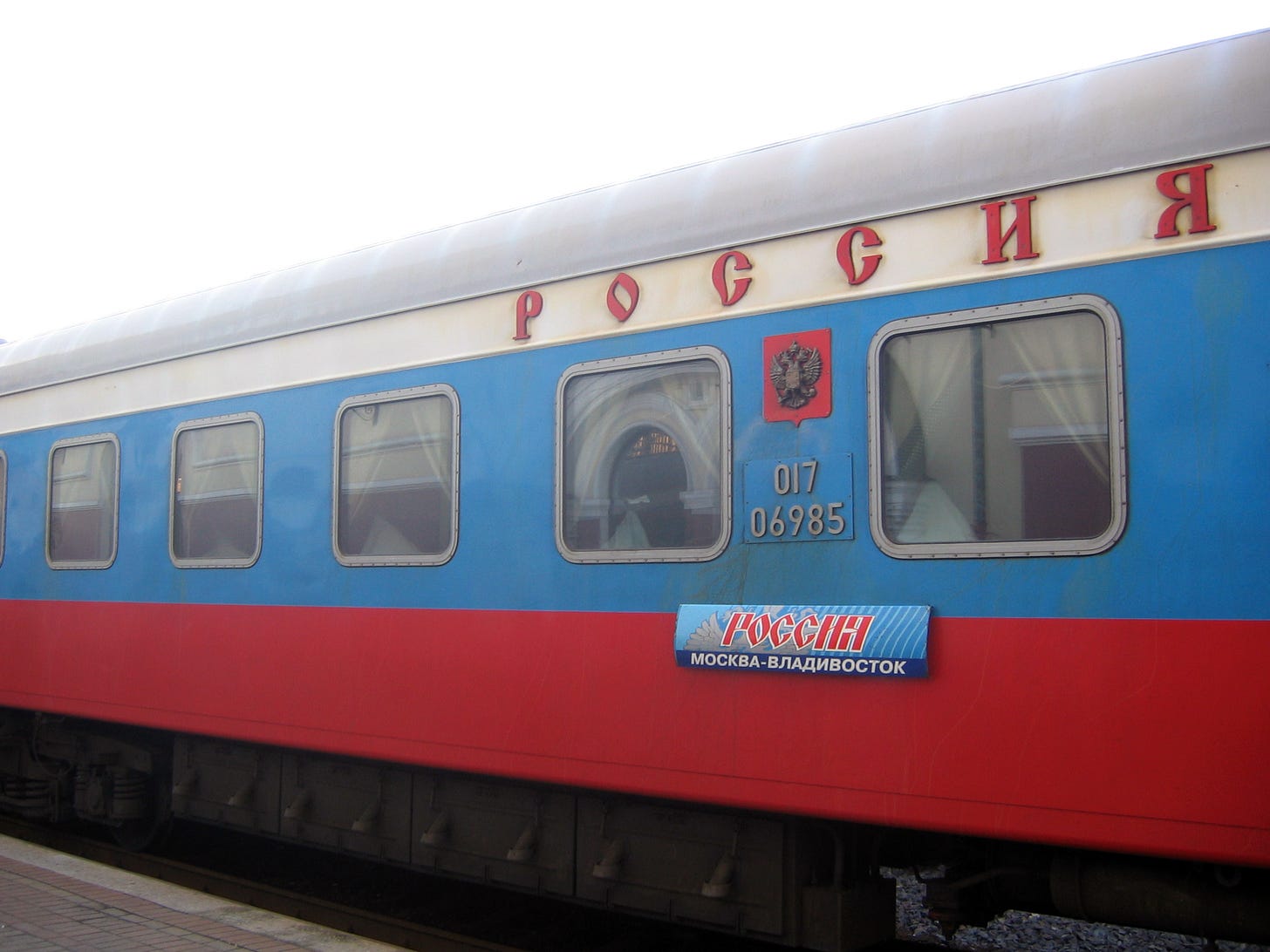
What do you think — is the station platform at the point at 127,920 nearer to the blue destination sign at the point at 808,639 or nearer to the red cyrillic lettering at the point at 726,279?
the blue destination sign at the point at 808,639

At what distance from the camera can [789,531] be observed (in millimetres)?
4746

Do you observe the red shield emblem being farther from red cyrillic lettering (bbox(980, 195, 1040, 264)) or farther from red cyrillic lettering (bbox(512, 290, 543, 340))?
red cyrillic lettering (bbox(512, 290, 543, 340))

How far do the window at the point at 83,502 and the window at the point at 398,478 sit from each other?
7.87 ft

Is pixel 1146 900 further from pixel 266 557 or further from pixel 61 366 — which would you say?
pixel 61 366

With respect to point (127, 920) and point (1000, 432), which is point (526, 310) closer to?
point (1000, 432)

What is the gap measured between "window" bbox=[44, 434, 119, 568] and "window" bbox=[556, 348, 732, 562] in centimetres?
400

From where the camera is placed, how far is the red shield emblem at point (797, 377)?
471 centimetres

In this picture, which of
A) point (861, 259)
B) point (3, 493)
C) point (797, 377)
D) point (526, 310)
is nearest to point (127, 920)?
point (526, 310)

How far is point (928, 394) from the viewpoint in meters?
4.48

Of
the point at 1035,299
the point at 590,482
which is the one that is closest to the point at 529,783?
the point at 590,482

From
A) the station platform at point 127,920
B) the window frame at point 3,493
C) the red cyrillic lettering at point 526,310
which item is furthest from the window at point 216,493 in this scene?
the window frame at point 3,493

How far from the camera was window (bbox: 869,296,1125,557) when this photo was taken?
407 centimetres

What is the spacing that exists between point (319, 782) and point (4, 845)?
2414 mm

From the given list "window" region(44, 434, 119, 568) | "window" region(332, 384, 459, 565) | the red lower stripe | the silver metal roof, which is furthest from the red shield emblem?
"window" region(44, 434, 119, 568)
